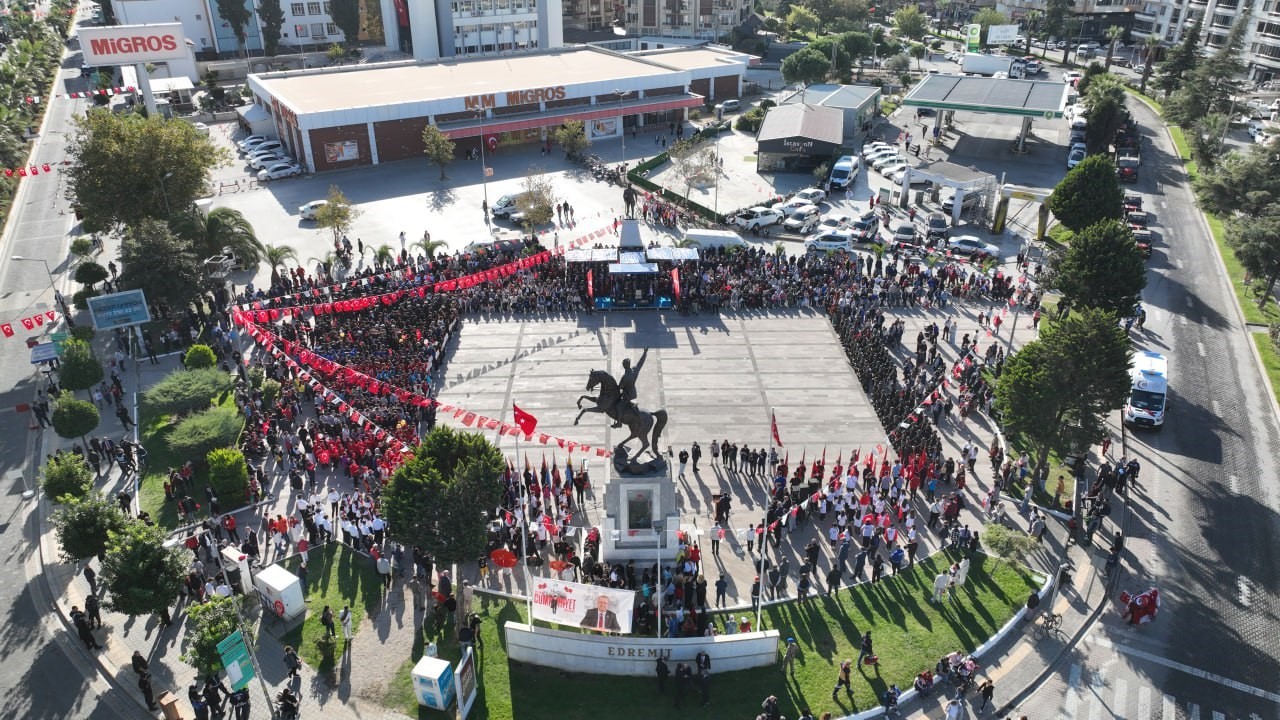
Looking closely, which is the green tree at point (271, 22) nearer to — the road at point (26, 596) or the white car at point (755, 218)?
the road at point (26, 596)

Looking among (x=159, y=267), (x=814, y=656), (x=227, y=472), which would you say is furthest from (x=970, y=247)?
(x=159, y=267)

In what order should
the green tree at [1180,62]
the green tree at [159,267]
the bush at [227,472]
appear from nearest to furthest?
the bush at [227,472] → the green tree at [159,267] → the green tree at [1180,62]

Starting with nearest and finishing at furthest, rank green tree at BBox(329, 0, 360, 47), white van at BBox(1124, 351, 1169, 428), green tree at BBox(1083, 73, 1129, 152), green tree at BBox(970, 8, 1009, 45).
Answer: white van at BBox(1124, 351, 1169, 428)
green tree at BBox(1083, 73, 1129, 152)
green tree at BBox(329, 0, 360, 47)
green tree at BBox(970, 8, 1009, 45)

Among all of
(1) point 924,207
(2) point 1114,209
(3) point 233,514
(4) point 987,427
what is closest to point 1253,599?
(4) point 987,427

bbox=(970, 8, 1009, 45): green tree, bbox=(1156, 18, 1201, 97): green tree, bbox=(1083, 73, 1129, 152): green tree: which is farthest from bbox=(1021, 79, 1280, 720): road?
bbox=(970, 8, 1009, 45): green tree

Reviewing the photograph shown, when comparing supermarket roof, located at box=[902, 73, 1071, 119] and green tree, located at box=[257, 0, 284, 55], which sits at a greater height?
green tree, located at box=[257, 0, 284, 55]

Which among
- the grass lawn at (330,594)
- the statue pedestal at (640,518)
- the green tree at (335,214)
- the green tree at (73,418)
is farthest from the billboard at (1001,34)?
the green tree at (73,418)

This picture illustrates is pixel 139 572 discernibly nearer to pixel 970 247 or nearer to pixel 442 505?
pixel 442 505

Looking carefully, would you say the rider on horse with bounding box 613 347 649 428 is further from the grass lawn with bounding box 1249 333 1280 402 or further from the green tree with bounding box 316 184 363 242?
the green tree with bounding box 316 184 363 242
